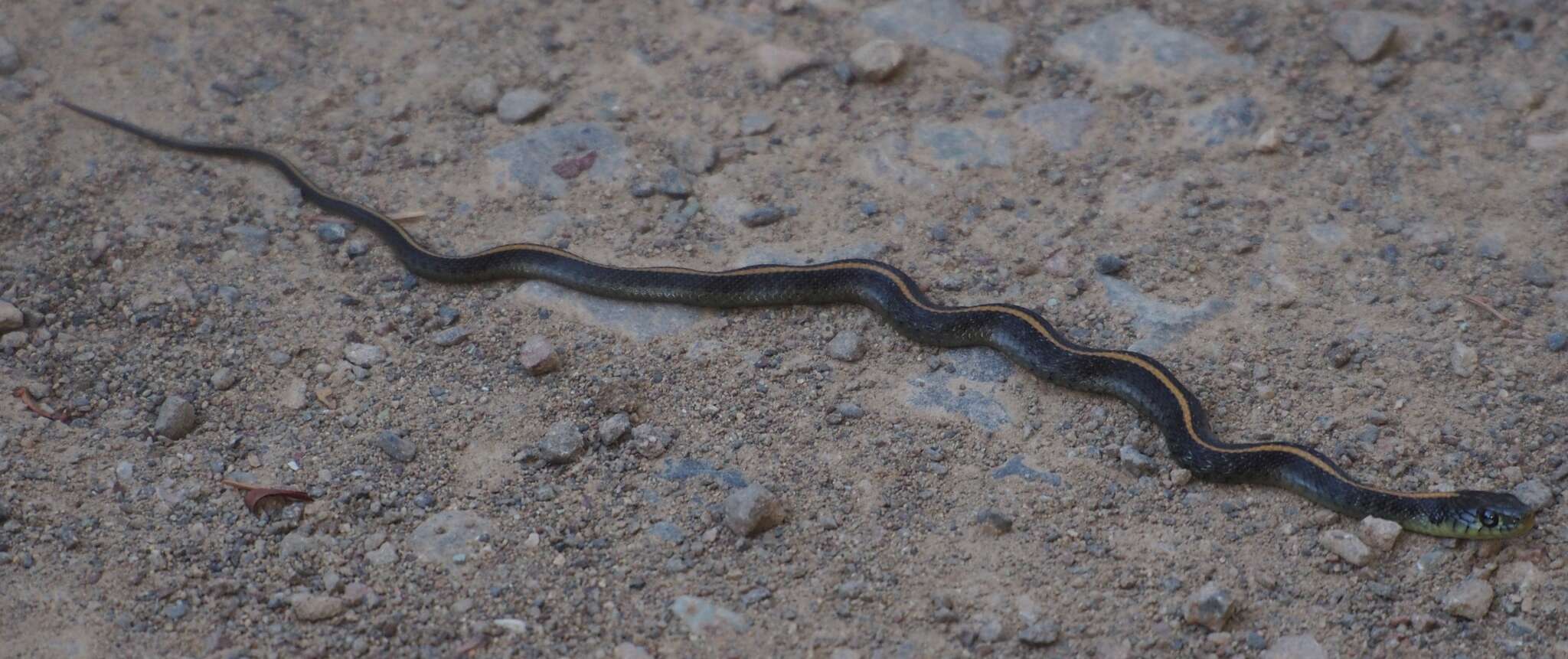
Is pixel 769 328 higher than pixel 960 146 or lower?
lower

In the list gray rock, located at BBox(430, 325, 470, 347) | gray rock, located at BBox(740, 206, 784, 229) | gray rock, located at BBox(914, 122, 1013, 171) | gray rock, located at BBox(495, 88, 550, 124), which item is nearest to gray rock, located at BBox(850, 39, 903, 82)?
gray rock, located at BBox(914, 122, 1013, 171)

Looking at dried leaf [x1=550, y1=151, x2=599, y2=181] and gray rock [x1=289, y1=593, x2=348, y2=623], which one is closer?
gray rock [x1=289, y1=593, x2=348, y2=623]

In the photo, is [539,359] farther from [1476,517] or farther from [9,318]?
[1476,517]

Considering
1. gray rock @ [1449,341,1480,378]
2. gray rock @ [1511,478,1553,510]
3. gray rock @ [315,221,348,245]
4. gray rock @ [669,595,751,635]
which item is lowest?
gray rock @ [315,221,348,245]

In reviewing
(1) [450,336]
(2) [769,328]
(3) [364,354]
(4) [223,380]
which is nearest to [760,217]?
A: (2) [769,328]

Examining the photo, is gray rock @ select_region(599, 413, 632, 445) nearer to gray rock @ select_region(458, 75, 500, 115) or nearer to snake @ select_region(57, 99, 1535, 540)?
snake @ select_region(57, 99, 1535, 540)

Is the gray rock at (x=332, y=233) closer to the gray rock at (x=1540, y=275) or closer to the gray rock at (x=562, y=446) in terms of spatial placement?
the gray rock at (x=562, y=446)
